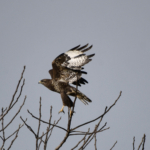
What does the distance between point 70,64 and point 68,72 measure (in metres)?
0.19

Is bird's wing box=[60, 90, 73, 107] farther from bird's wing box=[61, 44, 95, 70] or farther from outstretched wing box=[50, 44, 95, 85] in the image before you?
bird's wing box=[61, 44, 95, 70]

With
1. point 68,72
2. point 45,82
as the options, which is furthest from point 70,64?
point 45,82

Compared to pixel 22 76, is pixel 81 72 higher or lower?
higher

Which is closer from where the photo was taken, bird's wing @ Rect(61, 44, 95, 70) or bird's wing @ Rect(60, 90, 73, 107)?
bird's wing @ Rect(60, 90, 73, 107)

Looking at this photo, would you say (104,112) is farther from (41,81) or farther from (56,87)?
(41,81)

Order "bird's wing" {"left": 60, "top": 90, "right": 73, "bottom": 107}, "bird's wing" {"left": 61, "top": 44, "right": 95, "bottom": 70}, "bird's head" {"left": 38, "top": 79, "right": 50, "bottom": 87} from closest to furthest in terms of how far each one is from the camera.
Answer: "bird's wing" {"left": 60, "top": 90, "right": 73, "bottom": 107}, "bird's wing" {"left": 61, "top": 44, "right": 95, "bottom": 70}, "bird's head" {"left": 38, "top": 79, "right": 50, "bottom": 87}

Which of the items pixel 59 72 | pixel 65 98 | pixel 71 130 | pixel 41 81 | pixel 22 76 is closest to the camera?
pixel 22 76

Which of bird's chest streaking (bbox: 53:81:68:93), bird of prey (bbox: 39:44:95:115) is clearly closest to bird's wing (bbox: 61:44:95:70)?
bird of prey (bbox: 39:44:95:115)

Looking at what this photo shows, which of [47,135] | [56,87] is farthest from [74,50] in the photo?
[47,135]

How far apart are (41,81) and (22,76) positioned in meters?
3.39

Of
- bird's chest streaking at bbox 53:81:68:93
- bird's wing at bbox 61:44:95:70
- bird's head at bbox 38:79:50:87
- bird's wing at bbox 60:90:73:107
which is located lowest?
bird's wing at bbox 60:90:73:107

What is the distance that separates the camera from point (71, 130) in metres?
3.30

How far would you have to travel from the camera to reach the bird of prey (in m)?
5.43

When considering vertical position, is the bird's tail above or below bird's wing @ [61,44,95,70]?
below
